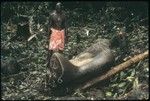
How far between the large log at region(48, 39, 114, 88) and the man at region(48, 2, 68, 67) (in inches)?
33.1

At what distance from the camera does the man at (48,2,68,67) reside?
12383mm

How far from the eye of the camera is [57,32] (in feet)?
40.7

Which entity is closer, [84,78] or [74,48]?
[84,78]

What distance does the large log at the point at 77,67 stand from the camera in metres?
10.9

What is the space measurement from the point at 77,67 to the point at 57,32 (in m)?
1.71

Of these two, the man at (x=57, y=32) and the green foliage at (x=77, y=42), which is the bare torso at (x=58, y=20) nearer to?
the man at (x=57, y=32)

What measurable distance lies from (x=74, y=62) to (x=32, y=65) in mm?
1977

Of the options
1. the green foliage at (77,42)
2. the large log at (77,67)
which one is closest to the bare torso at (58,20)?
the large log at (77,67)

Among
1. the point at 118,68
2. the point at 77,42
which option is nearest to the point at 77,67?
the point at 118,68

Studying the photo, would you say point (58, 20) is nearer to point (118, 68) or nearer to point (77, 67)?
point (77, 67)

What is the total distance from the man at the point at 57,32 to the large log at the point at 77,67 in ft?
2.76

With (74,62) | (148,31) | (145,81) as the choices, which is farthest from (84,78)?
(148,31)

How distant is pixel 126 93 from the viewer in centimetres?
1080

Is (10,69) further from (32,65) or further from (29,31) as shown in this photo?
(29,31)
